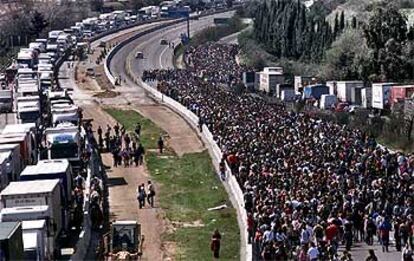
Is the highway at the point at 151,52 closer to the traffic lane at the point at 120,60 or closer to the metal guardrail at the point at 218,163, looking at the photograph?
the traffic lane at the point at 120,60

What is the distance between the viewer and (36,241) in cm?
2983

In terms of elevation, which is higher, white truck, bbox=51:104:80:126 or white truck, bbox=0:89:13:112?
white truck, bbox=51:104:80:126

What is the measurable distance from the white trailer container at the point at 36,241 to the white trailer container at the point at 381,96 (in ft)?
118

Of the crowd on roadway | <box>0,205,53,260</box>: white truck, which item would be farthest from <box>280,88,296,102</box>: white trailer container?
<box>0,205,53,260</box>: white truck

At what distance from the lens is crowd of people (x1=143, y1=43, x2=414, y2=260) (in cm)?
3102

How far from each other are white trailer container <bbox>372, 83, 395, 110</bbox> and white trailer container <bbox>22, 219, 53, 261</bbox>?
1411 inches

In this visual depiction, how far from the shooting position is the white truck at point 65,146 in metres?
46.6

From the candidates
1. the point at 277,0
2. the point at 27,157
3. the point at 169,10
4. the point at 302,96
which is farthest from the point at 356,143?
the point at 169,10

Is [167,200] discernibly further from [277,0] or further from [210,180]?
[277,0]

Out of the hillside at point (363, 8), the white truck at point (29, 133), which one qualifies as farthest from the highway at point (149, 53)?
the white truck at point (29, 133)

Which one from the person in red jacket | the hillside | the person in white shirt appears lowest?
the person in red jacket

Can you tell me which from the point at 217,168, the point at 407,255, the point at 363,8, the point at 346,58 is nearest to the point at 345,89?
the point at 346,58

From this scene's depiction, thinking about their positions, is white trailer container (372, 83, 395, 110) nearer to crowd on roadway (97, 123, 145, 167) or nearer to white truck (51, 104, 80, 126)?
crowd on roadway (97, 123, 145, 167)

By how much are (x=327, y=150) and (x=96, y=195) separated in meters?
9.15
